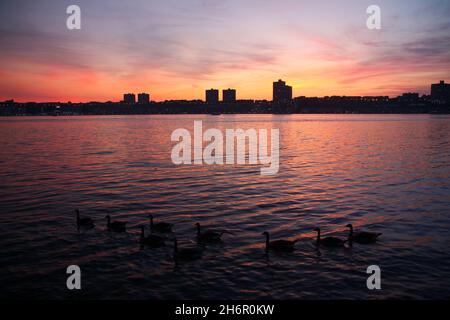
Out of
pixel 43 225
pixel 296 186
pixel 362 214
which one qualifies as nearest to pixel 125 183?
pixel 43 225

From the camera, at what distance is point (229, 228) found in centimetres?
2220

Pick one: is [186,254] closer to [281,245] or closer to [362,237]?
[281,245]

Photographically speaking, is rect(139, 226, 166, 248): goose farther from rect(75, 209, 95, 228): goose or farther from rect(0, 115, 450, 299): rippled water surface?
rect(75, 209, 95, 228): goose

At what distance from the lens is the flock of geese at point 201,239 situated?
691 inches

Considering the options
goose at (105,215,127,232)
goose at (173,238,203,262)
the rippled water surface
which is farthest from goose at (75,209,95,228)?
goose at (173,238,203,262)

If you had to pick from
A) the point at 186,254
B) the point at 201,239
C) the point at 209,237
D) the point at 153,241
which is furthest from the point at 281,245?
the point at 153,241

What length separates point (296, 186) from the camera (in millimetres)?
34531

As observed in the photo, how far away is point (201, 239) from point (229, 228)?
9.86 ft

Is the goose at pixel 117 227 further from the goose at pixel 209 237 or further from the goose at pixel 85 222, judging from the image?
the goose at pixel 209 237

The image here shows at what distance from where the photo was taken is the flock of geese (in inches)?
691
